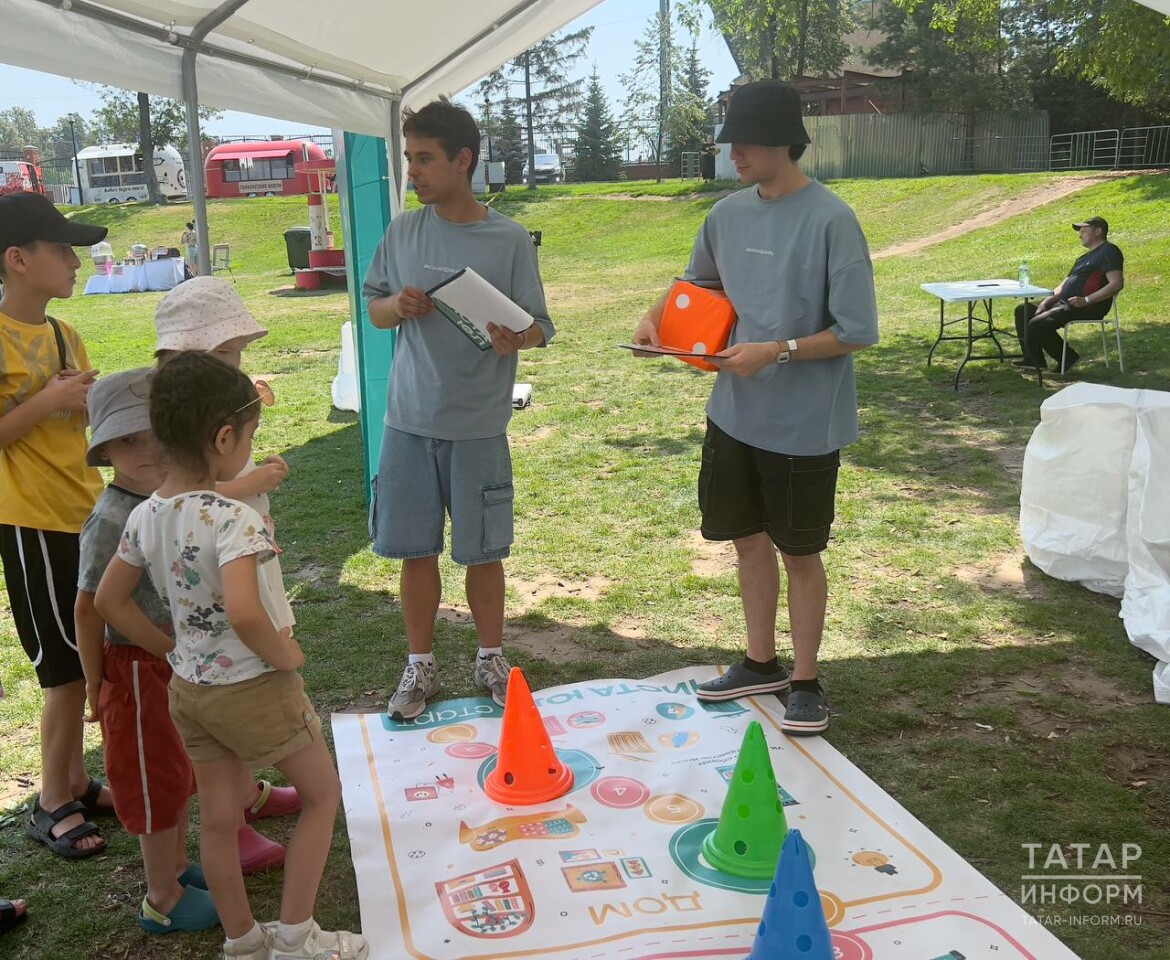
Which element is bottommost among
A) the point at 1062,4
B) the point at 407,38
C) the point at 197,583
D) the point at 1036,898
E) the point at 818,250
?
the point at 1036,898

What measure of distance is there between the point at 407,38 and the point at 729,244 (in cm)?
191

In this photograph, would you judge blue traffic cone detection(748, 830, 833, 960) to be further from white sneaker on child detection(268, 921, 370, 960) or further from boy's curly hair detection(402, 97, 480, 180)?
boy's curly hair detection(402, 97, 480, 180)

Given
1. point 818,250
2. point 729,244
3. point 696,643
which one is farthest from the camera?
point 696,643

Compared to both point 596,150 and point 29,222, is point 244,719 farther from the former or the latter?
point 596,150

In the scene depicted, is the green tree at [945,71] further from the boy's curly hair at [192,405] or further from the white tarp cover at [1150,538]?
the boy's curly hair at [192,405]

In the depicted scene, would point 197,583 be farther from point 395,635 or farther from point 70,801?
point 395,635

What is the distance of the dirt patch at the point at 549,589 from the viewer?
4.72m

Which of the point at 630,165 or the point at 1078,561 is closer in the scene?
the point at 1078,561

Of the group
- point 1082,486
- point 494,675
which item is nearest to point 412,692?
point 494,675

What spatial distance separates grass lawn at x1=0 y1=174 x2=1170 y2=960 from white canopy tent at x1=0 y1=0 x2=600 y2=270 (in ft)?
6.18

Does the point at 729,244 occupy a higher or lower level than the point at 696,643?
higher

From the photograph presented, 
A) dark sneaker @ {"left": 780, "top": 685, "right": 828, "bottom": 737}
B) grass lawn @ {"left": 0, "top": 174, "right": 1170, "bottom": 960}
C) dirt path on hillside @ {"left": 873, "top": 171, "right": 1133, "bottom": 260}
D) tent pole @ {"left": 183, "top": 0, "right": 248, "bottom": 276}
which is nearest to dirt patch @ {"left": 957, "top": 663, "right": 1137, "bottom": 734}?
grass lawn @ {"left": 0, "top": 174, "right": 1170, "bottom": 960}

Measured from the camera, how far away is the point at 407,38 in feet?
14.4

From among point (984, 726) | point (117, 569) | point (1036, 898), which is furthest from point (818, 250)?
point (117, 569)
